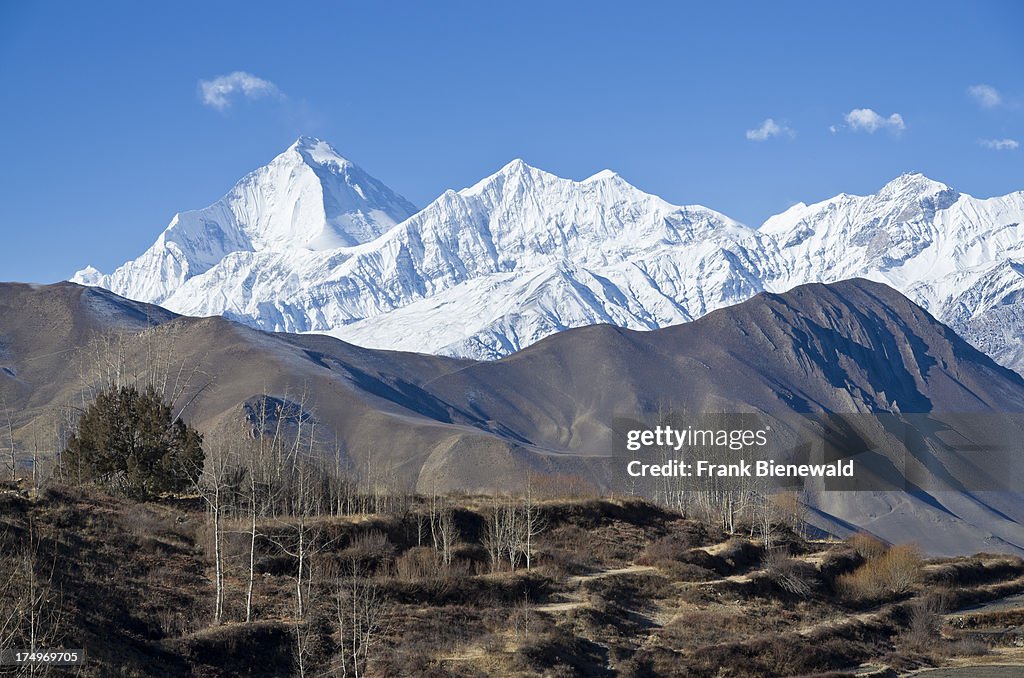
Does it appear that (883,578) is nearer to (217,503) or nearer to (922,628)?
(922,628)

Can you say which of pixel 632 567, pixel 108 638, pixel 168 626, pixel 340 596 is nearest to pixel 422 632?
pixel 340 596

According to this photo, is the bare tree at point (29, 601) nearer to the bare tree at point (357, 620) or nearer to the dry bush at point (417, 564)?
the bare tree at point (357, 620)

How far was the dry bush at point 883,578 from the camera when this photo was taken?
59.9 m

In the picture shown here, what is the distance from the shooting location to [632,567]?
55.8 m

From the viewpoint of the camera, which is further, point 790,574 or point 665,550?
point 665,550

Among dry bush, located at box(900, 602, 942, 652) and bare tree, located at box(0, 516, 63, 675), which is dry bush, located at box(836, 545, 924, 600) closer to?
dry bush, located at box(900, 602, 942, 652)

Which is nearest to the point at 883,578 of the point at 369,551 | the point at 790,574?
the point at 790,574

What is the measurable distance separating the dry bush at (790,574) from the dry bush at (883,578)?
2186 mm

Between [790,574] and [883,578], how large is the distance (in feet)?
23.5

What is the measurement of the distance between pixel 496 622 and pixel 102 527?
15.1m

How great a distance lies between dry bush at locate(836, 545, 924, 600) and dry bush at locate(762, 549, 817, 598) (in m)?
2.19

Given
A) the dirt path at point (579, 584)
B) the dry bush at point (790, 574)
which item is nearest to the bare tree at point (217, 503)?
the dirt path at point (579, 584)

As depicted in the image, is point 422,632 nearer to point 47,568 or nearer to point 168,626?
point 168,626

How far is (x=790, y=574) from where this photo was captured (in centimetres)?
5775
